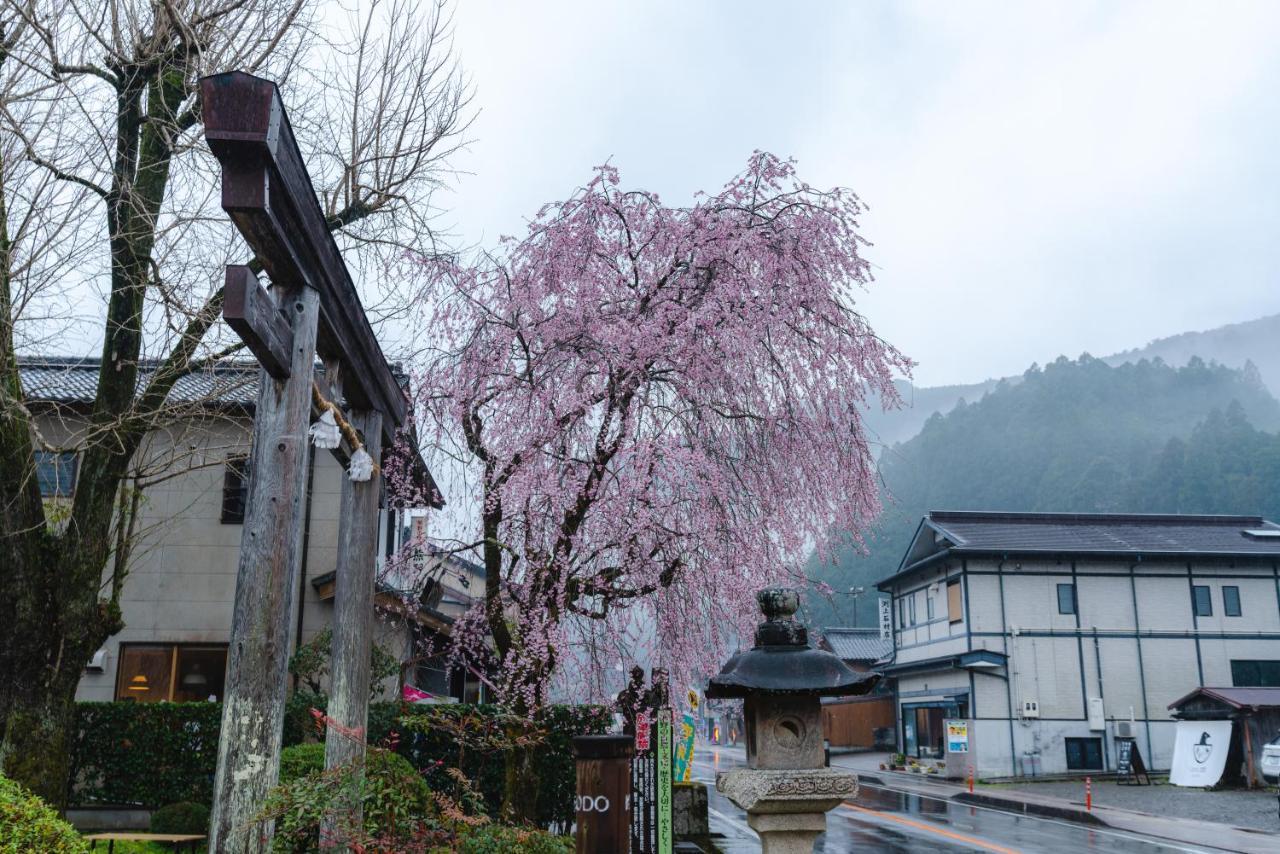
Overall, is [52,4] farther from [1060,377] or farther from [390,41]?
[1060,377]

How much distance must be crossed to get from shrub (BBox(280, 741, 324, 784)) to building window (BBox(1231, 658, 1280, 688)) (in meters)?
35.0

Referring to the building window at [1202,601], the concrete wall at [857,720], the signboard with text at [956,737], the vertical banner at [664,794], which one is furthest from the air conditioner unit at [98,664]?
the concrete wall at [857,720]

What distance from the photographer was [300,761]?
9422mm

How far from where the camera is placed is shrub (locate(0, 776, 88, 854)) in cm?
487

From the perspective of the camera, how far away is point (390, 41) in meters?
11.8

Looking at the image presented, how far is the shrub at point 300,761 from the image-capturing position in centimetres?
919

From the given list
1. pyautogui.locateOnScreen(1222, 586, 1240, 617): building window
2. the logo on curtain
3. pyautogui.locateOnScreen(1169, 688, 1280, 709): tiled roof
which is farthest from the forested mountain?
the logo on curtain

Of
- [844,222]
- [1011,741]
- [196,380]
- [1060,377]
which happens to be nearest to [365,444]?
[844,222]

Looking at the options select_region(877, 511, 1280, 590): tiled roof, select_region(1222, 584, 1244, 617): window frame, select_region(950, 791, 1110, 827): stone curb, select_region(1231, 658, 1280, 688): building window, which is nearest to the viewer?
select_region(950, 791, 1110, 827): stone curb

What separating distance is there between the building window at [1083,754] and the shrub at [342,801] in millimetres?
32297

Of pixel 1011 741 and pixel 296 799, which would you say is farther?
pixel 1011 741

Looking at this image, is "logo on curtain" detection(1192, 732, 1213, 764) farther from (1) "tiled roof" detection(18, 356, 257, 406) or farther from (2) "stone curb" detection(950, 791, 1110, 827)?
(1) "tiled roof" detection(18, 356, 257, 406)

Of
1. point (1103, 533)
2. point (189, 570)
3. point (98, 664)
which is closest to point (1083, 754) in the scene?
point (1103, 533)

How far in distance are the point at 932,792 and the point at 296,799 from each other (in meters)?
26.8
